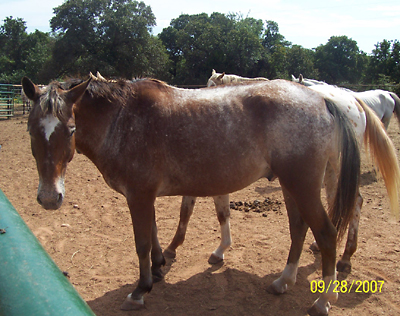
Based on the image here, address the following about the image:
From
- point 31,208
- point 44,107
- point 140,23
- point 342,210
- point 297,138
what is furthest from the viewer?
point 140,23

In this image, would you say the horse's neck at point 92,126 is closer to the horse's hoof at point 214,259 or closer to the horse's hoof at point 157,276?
the horse's hoof at point 157,276

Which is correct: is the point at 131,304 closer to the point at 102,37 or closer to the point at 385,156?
the point at 385,156

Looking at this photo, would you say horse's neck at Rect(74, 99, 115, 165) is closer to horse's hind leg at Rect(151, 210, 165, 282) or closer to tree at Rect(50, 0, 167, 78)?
horse's hind leg at Rect(151, 210, 165, 282)

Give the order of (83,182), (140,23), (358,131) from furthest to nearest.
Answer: (140,23) → (83,182) → (358,131)

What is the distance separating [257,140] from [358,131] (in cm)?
145

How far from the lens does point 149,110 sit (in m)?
2.93

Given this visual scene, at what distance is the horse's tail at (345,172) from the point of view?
294 centimetres

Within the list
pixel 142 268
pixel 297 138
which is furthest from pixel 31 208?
pixel 297 138

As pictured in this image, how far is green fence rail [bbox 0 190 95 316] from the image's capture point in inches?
23.8

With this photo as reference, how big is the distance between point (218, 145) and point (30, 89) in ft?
5.37

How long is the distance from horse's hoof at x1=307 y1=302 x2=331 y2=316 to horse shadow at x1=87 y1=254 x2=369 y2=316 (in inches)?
3.2

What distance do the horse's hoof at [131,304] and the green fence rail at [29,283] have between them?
2519 mm

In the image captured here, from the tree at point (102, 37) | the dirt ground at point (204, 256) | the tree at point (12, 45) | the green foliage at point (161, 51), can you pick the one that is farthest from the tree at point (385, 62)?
the tree at point (12, 45)

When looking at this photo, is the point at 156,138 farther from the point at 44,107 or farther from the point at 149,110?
the point at 44,107
